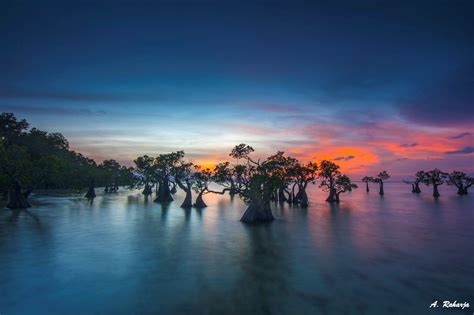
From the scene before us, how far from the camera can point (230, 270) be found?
1897 cm

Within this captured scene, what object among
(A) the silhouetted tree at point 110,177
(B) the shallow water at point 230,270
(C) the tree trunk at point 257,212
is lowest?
(B) the shallow water at point 230,270

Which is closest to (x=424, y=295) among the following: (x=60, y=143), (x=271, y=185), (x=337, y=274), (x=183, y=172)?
(x=337, y=274)

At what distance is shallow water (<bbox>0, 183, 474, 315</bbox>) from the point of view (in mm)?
13492

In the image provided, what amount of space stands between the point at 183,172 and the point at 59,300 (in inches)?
1823

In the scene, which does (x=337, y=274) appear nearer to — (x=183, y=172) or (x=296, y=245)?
(x=296, y=245)

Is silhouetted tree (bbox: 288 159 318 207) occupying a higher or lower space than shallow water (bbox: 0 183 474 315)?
higher

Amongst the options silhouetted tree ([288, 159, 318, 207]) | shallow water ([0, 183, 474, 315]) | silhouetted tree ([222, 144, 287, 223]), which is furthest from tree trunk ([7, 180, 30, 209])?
silhouetted tree ([288, 159, 318, 207])

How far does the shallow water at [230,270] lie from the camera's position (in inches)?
531

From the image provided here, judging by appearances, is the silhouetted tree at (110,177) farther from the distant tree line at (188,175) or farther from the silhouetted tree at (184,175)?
the silhouetted tree at (184,175)

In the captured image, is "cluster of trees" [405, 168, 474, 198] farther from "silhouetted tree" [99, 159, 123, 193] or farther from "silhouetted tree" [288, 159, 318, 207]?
"silhouetted tree" [99, 159, 123, 193]

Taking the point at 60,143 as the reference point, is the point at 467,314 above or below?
below

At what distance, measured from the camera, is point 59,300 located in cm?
1373

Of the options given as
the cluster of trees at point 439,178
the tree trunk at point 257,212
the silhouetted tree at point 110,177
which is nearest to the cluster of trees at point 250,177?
the tree trunk at point 257,212

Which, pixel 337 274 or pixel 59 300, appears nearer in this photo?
pixel 59 300
